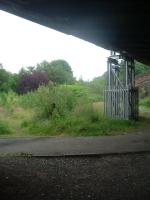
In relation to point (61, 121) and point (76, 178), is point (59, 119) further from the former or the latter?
point (76, 178)

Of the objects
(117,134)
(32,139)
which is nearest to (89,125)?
(117,134)

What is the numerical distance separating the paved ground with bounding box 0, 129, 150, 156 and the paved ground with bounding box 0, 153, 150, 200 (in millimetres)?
869

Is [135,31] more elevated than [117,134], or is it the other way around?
[135,31]

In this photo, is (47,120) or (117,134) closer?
(117,134)

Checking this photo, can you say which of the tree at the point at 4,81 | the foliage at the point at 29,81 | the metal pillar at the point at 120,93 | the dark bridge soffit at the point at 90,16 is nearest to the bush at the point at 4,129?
the dark bridge soffit at the point at 90,16

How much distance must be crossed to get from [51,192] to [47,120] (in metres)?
11.4

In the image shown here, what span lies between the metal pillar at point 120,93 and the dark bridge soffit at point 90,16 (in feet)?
28.1

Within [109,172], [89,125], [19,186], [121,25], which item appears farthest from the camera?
[89,125]

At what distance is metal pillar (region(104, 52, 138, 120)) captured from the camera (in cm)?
2261

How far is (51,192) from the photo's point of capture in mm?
7207

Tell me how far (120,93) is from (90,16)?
42.9ft

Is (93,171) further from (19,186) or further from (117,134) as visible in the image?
(117,134)

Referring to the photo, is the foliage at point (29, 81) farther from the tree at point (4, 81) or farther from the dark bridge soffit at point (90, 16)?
the dark bridge soffit at point (90, 16)

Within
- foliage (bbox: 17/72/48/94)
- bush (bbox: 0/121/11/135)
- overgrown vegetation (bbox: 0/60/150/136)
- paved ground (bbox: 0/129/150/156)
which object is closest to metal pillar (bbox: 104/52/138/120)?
overgrown vegetation (bbox: 0/60/150/136)
